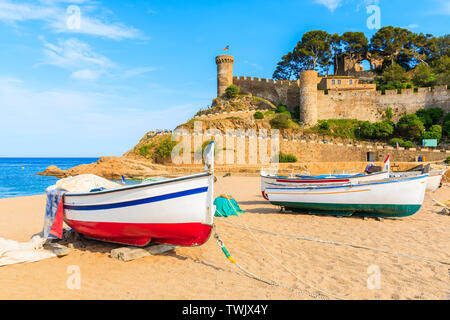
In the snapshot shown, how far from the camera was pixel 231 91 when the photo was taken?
44.1 meters

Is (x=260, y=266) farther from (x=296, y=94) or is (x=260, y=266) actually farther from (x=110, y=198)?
(x=296, y=94)

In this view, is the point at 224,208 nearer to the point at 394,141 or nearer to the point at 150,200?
the point at 150,200

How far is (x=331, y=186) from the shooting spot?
30.0ft

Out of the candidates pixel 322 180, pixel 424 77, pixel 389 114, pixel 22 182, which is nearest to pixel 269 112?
pixel 389 114

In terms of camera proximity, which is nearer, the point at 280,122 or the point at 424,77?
the point at 280,122

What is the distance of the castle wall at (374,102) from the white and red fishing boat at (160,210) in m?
36.7

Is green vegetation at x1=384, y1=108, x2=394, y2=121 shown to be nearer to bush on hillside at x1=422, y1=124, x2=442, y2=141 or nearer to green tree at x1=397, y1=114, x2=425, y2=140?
green tree at x1=397, y1=114, x2=425, y2=140

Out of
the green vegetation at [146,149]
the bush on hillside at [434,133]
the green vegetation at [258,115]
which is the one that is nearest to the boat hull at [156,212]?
the green vegetation at [146,149]

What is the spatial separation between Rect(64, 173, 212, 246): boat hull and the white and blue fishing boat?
16.6ft

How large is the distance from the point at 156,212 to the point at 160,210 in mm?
86

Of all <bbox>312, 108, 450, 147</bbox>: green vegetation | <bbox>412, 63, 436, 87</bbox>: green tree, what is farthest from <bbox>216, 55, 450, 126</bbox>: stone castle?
<bbox>412, 63, 436, 87</bbox>: green tree

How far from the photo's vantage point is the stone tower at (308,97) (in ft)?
123

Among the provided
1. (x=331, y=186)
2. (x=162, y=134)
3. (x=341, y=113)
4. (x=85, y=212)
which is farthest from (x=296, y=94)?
(x=85, y=212)
